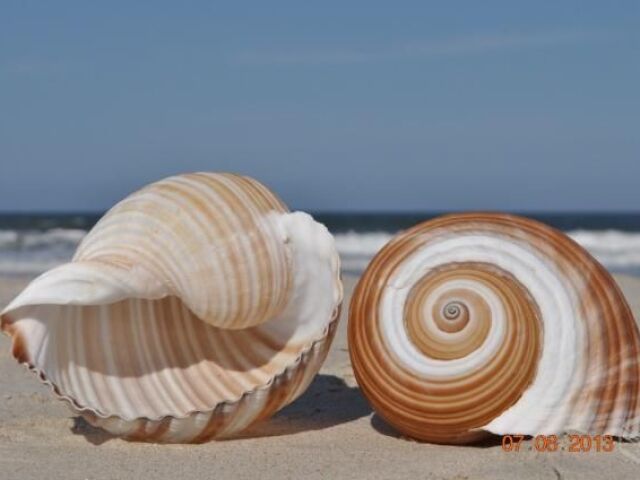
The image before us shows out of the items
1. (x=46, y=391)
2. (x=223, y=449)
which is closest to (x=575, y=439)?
(x=223, y=449)

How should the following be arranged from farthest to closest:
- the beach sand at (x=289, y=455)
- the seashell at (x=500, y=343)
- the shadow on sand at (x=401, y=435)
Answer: the shadow on sand at (x=401, y=435), the seashell at (x=500, y=343), the beach sand at (x=289, y=455)

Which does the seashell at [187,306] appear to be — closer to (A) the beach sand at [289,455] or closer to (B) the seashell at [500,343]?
(A) the beach sand at [289,455]

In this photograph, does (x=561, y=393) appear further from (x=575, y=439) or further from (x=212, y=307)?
(x=212, y=307)
